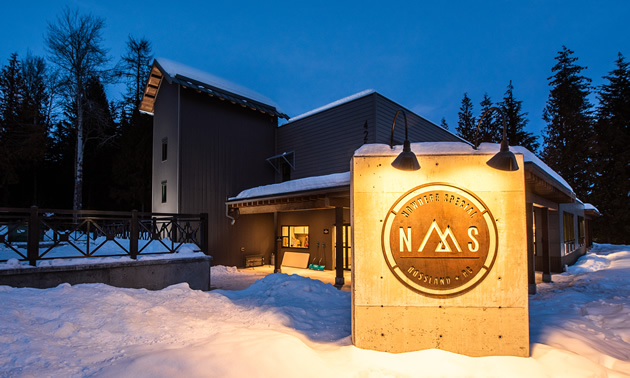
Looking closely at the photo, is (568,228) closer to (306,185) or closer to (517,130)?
(306,185)

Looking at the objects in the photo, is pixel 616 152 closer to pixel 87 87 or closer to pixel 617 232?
pixel 617 232

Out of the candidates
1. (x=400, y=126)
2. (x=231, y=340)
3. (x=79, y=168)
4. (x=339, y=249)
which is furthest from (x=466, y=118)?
(x=231, y=340)

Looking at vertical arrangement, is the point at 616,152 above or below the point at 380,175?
above

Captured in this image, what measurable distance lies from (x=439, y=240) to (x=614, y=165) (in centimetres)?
3089

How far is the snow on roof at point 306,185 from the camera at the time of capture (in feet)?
32.5

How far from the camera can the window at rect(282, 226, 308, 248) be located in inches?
601

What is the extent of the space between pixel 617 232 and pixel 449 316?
3164 cm

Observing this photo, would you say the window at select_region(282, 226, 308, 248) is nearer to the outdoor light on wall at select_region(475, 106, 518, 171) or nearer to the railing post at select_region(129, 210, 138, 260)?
the railing post at select_region(129, 210, 138, 260)

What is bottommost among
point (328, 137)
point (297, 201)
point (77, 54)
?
point (297, 201)

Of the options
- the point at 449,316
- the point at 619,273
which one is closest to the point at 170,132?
the point at 449,316

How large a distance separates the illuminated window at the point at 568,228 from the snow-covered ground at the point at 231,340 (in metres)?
7.65

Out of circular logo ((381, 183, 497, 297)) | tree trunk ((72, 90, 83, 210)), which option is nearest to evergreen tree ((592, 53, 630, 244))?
circular logo ((381, 183, 497, 297))

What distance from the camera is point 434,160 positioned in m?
3.86

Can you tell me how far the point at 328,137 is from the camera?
14367 millimetres
